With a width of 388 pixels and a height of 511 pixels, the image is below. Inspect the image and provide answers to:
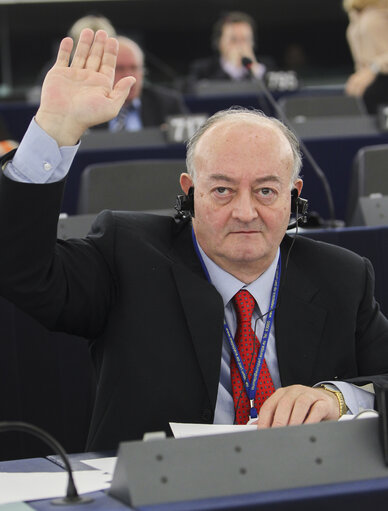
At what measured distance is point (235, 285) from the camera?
6.63 feet

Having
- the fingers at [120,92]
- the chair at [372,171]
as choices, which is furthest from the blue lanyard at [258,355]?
the chair at [372,171]

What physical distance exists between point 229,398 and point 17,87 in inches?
560

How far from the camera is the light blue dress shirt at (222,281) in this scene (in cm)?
176

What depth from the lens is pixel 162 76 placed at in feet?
52.0

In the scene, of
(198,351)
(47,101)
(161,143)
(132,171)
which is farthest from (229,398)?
(161,143)

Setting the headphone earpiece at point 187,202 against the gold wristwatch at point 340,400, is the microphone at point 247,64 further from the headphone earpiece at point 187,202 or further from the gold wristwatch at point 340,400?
the gold wristwatch at point 340,400

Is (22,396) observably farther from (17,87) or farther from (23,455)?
(17,87)

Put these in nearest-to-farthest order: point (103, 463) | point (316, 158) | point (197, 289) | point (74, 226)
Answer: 1. point (103, 463)
2. point (197, 289)
3. point (74, 226)
4. point (316, 158)

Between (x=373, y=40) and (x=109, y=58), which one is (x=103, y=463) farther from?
(x=373, y=40)

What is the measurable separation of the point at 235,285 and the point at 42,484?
2.17 ft

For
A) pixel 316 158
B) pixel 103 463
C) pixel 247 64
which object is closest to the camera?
pixel 103 463

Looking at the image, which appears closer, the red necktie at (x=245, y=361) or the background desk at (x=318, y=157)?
the red necktie at (x=245, y=361)

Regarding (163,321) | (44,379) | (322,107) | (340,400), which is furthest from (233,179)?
(322,107)

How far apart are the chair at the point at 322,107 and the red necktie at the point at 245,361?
4867 mm
